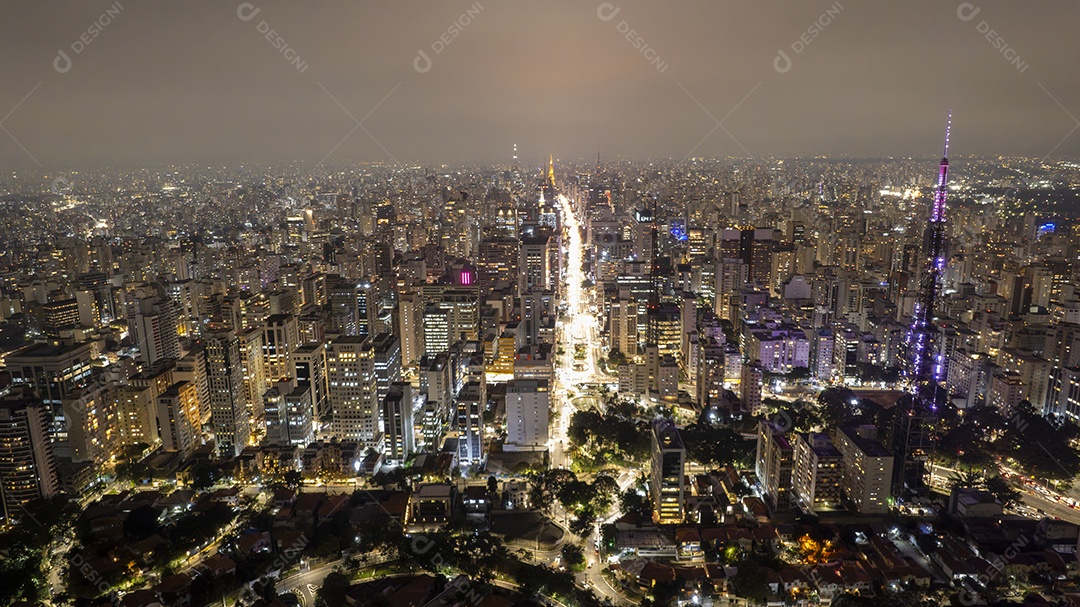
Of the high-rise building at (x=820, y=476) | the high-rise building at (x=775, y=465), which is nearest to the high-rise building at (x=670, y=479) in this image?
the high-rise building at (x=775, y=465)

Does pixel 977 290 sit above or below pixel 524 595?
above

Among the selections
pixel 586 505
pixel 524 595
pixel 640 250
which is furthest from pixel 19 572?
pixel 640 250

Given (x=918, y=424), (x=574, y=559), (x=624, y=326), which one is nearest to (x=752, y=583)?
(x=574, y=559)

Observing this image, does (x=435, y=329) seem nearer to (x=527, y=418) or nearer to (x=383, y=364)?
(x=383, y=364)

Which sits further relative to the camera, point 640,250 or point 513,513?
point 640,250


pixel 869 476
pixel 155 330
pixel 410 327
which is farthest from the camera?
pixel 410 327

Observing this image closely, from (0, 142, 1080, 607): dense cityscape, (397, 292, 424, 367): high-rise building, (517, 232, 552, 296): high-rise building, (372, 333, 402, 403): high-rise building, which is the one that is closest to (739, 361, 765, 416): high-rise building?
(0, 142, 1080, 607): dense cityscape

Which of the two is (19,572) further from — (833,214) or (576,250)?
(833,214)
